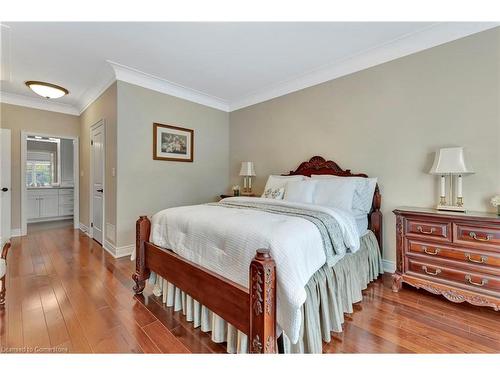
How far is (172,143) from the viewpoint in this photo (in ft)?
12.3

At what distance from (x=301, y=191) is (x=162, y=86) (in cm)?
266

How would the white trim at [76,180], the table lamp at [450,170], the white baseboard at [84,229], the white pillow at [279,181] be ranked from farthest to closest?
the white trim at [76,180] < the white baseboard at [84,229] < the white pillow at [279,181] < the table lamp at [450,170]

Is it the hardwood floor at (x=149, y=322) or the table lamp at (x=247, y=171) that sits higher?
the table lamp at (x=247, y=171)

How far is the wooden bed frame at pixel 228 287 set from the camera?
1.10 meters

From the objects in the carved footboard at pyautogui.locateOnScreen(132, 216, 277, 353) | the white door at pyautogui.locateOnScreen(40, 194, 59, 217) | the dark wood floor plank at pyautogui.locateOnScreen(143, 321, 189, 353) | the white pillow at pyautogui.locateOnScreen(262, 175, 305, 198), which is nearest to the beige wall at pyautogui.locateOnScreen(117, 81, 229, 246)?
the white pillow at pyautogui.locateOnScreen(262, 175, 305, 198)

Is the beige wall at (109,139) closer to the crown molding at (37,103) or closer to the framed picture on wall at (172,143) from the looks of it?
the framed picture on wall at (172,143)

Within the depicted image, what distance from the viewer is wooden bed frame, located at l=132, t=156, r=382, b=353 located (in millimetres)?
1102

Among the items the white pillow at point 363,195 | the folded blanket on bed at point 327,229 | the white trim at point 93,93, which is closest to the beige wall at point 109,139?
the white trim at point 93,93

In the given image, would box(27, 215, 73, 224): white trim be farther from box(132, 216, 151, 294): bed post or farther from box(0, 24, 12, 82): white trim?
box(132, 216, 151, 294): bed post

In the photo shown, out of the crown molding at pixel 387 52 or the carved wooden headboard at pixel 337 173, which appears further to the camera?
the carved wooden headboard at pixel 337 173

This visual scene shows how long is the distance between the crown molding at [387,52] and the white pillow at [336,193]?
58.0 inches
